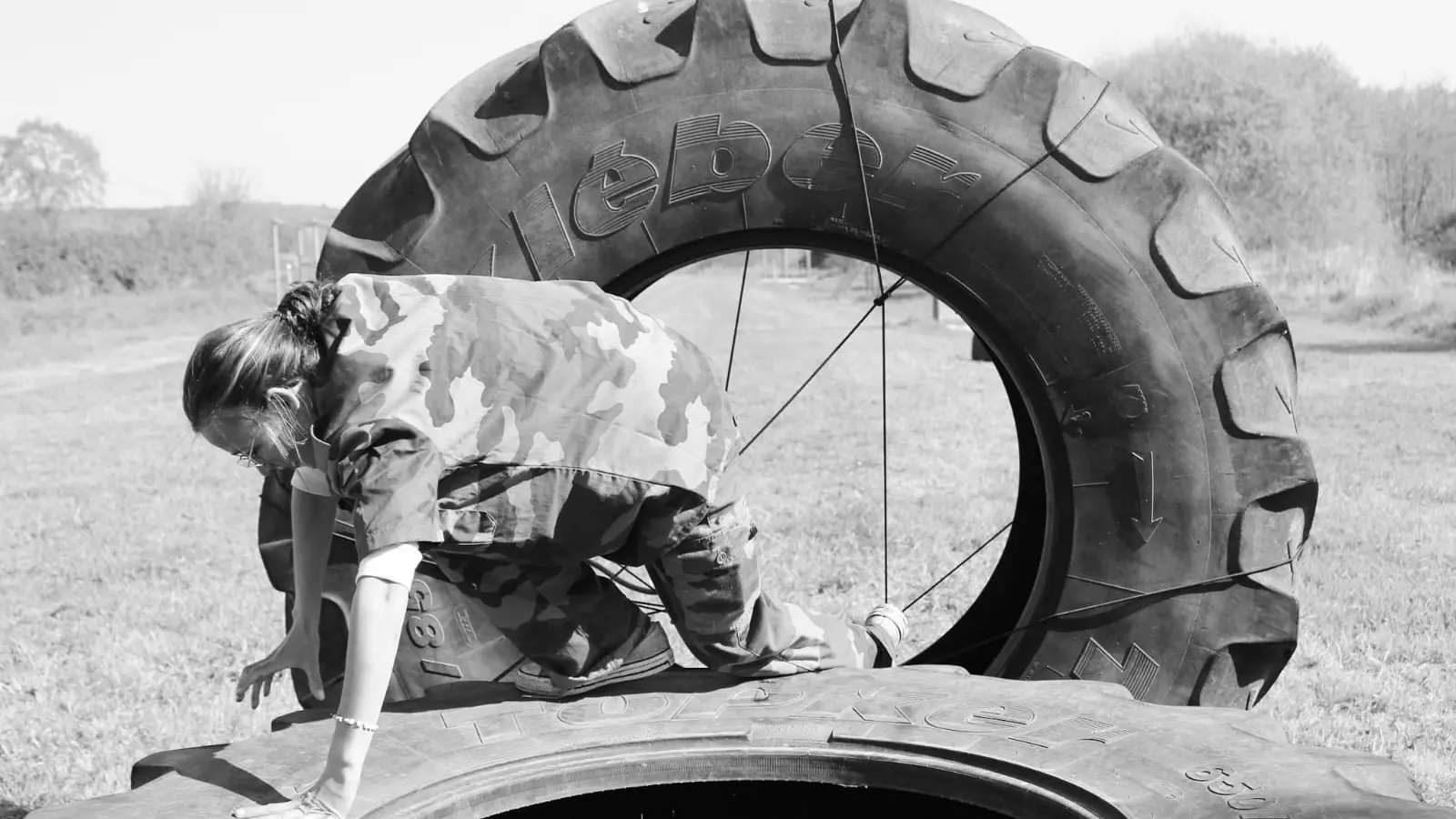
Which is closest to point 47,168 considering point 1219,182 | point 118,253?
point 118,253

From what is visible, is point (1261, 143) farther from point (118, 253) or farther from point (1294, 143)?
point (118, 253)

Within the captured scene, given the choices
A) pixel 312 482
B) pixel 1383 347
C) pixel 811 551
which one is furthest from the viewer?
pixel 1383 347

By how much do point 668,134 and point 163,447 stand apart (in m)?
7.38

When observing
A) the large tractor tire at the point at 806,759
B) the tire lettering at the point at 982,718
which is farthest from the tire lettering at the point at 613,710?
the tire lettering at the point at 982,718

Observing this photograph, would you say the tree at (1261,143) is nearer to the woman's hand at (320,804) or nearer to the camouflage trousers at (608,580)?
the camouflage trousers at (608,580)

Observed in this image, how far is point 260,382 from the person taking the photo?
2.10 metres

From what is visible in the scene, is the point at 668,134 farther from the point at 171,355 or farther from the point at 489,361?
the point at 171,355

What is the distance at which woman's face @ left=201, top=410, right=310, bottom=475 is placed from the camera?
2.12m

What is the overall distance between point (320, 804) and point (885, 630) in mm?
1517

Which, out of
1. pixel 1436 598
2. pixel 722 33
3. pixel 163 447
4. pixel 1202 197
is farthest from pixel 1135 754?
pixel 163 447

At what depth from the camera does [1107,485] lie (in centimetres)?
286

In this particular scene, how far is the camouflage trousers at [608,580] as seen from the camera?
2357 mm

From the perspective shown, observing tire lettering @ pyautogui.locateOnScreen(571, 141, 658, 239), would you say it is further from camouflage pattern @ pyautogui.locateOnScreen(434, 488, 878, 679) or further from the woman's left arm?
the woman's left arm

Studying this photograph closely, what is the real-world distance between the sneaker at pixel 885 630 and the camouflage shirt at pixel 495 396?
0.80 metres
